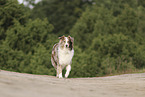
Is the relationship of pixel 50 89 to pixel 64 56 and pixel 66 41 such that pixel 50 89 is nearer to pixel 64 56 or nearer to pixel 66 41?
pixel 66 41

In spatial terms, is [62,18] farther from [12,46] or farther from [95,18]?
[12,46]

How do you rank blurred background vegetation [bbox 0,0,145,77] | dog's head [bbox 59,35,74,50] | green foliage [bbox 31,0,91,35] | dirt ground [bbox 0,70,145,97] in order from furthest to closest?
green foliage [bbox 31,0,91,35]
blurred background vegetation [bbox 0,0,145,77]
dog's head [bbox 59,35,74,50]
dirt ground [bbox 0,70,145,97]

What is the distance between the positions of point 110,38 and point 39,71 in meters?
10.4

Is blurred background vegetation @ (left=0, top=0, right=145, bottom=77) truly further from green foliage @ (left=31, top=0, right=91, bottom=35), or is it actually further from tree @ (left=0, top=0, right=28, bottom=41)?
green foliage @ (left=31, top=0, right=91, bottom=35)

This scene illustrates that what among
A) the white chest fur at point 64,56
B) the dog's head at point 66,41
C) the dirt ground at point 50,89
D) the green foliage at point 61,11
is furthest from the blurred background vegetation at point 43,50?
the green foliage at point 61,11

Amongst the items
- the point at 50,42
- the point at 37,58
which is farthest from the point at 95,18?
the point at 37,58

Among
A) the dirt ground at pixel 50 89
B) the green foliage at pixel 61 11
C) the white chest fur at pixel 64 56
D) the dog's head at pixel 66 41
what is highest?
the green foliage at pixel 61 11

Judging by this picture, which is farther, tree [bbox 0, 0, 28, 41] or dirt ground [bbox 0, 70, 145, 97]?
tree [bbox 0, 0, 28, 41]

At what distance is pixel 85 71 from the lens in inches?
942

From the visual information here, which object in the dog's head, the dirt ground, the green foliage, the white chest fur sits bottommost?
the dirt ground

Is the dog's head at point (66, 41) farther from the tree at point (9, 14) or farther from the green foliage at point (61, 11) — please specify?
the green foliage at point (61, 11)

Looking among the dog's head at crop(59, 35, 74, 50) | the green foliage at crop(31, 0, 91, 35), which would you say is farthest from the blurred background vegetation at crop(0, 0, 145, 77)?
the green foliage at crop(31, 0, 91, 35)

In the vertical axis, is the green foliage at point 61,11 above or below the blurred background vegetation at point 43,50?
above

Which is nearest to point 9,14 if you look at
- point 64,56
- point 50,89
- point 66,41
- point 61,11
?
point 64,56
